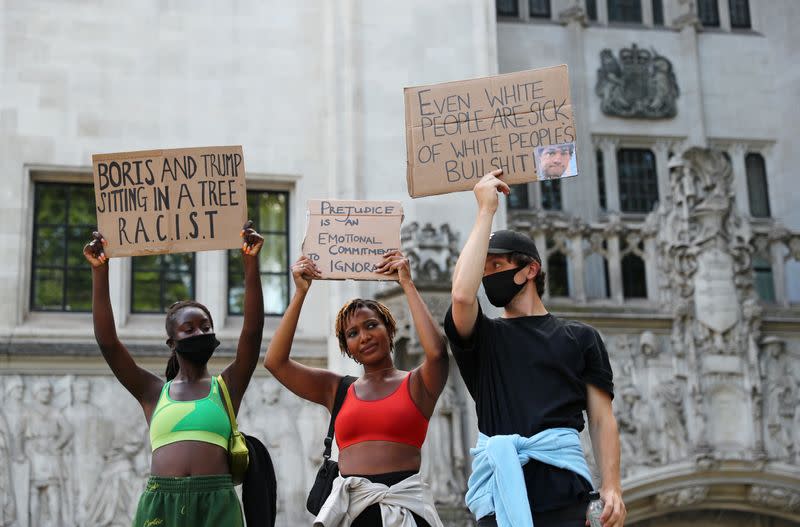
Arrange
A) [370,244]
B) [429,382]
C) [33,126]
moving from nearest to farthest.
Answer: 1. [429,382]
2. [370,244]
3. [33,126]

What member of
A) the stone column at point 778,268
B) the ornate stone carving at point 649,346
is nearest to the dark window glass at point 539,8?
the stone column at point 778,268

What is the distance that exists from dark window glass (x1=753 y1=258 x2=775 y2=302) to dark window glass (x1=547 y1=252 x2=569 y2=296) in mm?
2626

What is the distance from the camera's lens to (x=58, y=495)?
1198cm

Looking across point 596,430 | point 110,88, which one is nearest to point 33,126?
point 110,88

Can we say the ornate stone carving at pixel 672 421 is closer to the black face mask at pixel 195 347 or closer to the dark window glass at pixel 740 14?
the dark window glass at pixel 740 14

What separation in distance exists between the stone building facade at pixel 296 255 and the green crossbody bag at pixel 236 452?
6.47 metres

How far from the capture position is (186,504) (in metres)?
5.35

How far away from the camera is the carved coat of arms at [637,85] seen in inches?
637

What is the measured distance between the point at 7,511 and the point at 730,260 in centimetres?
822

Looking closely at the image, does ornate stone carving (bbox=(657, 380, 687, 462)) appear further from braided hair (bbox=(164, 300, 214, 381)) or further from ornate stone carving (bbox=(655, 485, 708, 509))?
braided hair (bbox=(164, 300, 214, 381))

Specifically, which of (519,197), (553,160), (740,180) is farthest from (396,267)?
(740,180)

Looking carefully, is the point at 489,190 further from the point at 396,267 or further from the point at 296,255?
the point at 296,255

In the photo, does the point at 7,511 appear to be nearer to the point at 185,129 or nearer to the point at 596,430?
the point at 185,129

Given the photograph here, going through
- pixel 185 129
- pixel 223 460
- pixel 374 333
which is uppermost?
pixel 185 129
